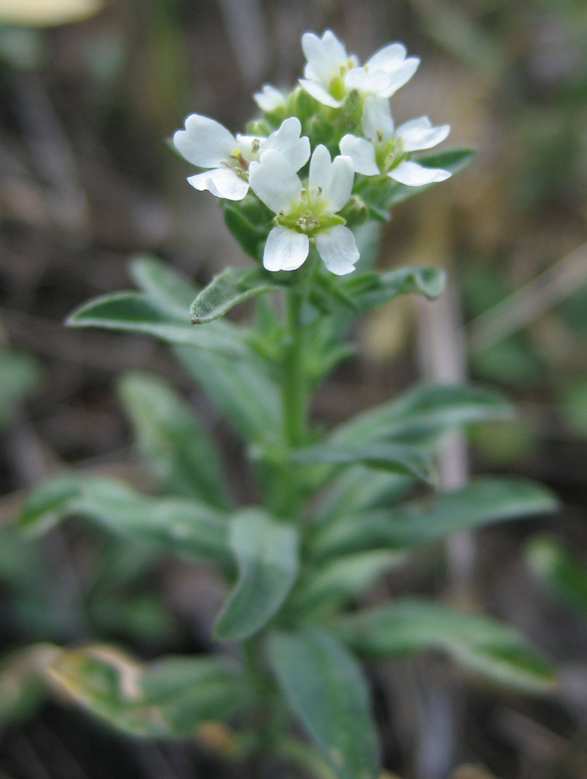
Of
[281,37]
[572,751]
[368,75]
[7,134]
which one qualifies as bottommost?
[572,751]

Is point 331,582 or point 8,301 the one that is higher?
point 8,301

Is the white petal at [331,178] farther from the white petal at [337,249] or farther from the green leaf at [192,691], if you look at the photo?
the green leaf at [192,691]

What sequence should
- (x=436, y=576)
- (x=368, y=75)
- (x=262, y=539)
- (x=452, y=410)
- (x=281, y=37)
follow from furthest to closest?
(x=281, y=37), (x=436, y=576), (x=452, y=410), (x=262, y=539), (x=368, y=75)

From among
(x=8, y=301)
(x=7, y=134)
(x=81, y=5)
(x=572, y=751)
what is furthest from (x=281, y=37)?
(x=572, y=751)

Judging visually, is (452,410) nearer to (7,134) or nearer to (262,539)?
(262,539)

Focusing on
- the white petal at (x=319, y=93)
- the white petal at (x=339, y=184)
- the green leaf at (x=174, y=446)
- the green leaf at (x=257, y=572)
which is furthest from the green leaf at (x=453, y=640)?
the white petal at (x=319, y=93)

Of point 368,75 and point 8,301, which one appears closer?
point 368,75

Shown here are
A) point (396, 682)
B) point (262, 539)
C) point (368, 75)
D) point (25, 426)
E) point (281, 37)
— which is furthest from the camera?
point (281, 37)
